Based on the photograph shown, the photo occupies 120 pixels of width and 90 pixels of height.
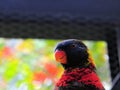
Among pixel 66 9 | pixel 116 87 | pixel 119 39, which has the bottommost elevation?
pixel 116 87

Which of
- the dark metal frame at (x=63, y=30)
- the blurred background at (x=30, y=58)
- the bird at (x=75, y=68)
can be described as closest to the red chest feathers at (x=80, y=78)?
the bird at (x=75, y=68)

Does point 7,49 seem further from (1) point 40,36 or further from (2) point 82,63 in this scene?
(2) point 82,63

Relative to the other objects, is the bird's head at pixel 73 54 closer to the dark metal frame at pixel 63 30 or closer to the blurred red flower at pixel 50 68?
the dark metal frame at pixel 63 30

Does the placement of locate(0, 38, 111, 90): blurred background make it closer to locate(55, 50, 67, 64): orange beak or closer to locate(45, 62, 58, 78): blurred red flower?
locate(45, 62, 58, 78): blurred red flower

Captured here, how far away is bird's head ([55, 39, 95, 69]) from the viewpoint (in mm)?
577

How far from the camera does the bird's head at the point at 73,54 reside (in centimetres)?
58

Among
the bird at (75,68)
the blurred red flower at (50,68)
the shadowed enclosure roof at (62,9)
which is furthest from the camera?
the blurred red flower at (50,68)

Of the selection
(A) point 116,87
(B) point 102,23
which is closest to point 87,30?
(B) point 102,23

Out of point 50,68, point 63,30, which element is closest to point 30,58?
point 50,68

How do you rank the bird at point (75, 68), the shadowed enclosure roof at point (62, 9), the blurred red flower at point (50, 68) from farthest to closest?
the blurred red flower at point (50, 68) < the shadowed enclosure roof at point (62, 9) < the bird at point (75, 68)

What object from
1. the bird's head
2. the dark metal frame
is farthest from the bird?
the dark metal frame

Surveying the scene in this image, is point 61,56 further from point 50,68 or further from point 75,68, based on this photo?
point 50,68

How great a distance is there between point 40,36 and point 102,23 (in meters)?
0.20

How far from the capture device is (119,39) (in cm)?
98
